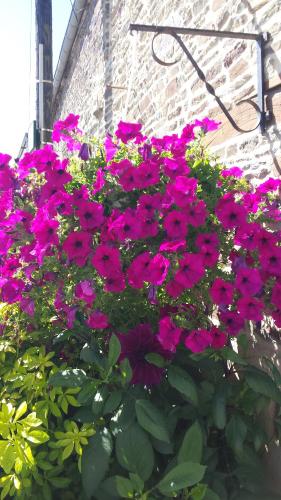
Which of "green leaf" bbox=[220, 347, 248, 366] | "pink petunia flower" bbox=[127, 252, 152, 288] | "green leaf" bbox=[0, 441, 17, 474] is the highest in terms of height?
"pink petunia flower" bbox=[127, 252, 152, 288]

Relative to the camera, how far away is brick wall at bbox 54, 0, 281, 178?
2658 millimetres

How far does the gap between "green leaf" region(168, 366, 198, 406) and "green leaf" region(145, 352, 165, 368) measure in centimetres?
5

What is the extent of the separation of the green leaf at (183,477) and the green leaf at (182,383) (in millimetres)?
289

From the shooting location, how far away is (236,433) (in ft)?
6.41

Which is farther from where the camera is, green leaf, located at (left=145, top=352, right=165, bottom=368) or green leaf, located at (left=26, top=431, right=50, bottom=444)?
green leaf, located at (left=145, top=352, right=165, bottom=368)

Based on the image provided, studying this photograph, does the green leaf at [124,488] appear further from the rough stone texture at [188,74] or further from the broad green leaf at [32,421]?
the rough stone texture at [188,74]

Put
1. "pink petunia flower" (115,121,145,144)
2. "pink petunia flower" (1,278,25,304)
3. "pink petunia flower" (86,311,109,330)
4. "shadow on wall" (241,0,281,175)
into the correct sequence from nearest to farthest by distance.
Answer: "pink petunia flower" (86,311,109,330), "pink petunia flower" (1,278,25,304), "pink petunia flower" (115,121,145,144), "shadow on wall" (241,0,281,175)

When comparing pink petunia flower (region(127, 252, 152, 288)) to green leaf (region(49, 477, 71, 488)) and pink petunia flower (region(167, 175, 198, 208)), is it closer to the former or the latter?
pink petunia flower (region(167, 175, 198, 208))

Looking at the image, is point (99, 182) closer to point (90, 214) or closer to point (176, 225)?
point (90, 214)

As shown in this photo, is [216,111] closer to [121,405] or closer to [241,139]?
[241,139]

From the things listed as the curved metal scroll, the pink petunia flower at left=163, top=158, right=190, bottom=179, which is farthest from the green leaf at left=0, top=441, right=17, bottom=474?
the curved metal scroll

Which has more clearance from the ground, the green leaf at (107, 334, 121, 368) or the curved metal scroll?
the curved metal scroll

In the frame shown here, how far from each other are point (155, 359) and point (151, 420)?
0.28m

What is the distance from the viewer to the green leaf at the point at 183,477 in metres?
1.61
